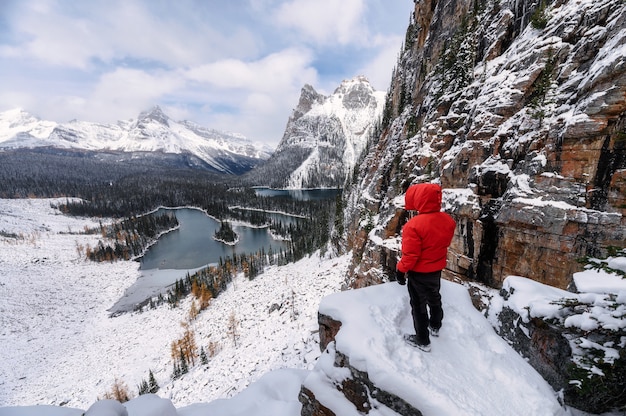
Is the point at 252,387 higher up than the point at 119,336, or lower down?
higher up

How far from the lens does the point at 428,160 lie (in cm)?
1967

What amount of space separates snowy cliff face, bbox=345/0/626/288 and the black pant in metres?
4.06

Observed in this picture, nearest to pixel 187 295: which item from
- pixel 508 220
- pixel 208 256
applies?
pixel 208 256

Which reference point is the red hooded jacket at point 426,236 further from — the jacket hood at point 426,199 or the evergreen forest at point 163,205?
the evergreen forest at point 163,205

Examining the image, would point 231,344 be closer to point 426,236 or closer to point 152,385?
point 152,385

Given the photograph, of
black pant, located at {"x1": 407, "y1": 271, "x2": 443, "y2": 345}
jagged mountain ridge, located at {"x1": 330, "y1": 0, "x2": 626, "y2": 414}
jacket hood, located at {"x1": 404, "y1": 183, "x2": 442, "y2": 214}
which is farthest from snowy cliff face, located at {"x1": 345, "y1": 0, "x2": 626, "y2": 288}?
black pant, located at {"x1": 407, "y1": 271, "x2": 443, "y2": 345}

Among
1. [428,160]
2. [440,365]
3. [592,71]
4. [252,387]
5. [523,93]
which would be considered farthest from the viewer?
[428,160]

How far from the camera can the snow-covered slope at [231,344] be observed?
418 cm

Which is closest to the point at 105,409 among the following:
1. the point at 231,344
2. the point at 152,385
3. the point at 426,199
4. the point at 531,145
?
the point at 426,199

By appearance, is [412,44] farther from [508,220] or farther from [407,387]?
[407,387]

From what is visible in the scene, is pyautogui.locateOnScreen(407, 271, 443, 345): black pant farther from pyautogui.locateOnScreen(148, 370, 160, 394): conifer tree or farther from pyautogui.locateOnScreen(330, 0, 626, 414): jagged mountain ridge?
pyautogui.locateOnScreen(148, 370, 160, 394): conifer tree

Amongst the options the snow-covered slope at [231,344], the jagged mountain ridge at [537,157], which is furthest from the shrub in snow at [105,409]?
the jagged mountain ridge at [537,157]

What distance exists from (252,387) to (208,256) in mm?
87060

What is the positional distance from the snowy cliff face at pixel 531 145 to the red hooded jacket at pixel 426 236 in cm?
347
